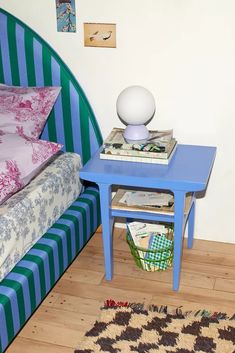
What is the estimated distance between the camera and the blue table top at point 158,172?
2.13 m

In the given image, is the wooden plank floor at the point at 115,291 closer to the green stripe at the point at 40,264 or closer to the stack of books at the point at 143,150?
the green stripe at the point at 40,264

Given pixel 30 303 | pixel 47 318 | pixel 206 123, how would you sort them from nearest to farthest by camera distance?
pixel 30 303, pixel 47 318, pixel 206 123

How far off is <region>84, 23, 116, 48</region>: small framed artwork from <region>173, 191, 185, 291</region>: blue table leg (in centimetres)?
84

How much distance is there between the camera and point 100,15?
8.00 feet

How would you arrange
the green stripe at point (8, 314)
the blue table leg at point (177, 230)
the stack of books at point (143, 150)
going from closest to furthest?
the green stripe at point (8, 314) → the blue table leg at point (177, 230) → the stack of books at point (143, 150)

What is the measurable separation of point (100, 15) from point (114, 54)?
0.20 m

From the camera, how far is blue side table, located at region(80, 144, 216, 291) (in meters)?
2.15

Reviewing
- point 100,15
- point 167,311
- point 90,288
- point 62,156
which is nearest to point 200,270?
point 167,311

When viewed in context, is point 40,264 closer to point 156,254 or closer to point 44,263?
point 44,263

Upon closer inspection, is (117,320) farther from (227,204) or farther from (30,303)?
(227,204)

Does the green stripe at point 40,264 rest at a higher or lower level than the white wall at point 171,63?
lower

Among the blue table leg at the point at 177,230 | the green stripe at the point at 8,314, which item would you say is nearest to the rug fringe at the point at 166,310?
the blue table leg at the point at 177,230

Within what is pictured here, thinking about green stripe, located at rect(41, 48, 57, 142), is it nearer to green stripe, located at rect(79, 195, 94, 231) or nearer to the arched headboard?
the arched headboard

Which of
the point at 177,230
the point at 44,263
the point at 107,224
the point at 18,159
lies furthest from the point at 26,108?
Result: the point at 177,230
